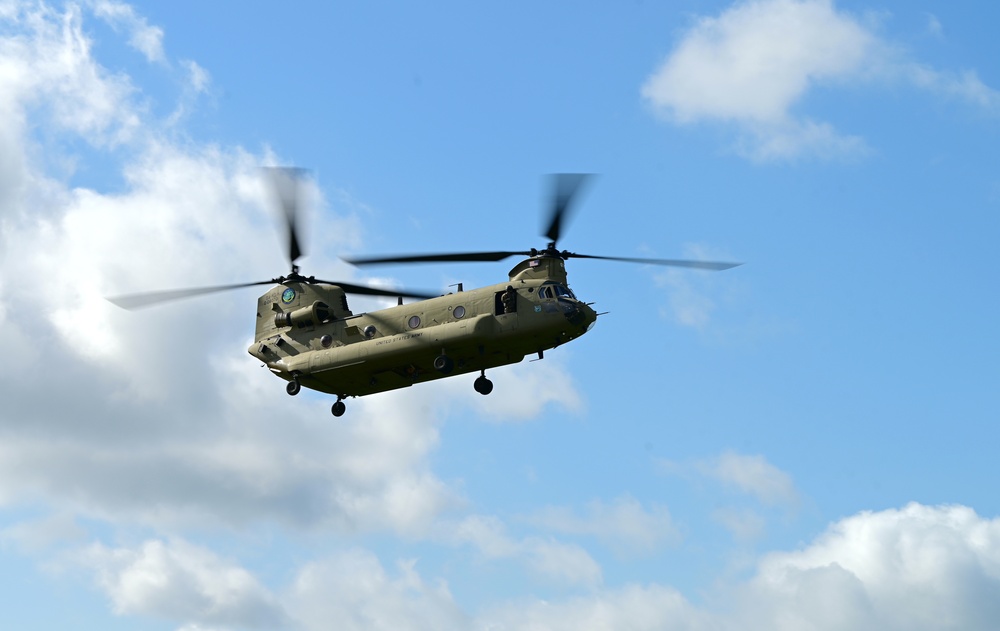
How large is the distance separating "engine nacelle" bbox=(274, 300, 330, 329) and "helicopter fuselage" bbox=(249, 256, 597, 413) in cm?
5

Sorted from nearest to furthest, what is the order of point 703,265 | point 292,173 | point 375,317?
point 703,265 < point 375,317 < point 292,173

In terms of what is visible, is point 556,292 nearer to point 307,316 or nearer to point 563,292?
point 563,292

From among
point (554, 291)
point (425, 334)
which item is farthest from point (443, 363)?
point (554, 291)

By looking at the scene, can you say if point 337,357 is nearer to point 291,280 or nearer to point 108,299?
point 291,280

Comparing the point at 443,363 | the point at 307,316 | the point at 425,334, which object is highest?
the point at 307,316

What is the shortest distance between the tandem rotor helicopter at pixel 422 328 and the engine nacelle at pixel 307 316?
0.05 m

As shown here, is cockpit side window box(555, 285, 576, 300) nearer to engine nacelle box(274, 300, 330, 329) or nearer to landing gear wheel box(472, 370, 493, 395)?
landing gear wheel box(472, 370, 493, 395)

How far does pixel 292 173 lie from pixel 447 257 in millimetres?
10535

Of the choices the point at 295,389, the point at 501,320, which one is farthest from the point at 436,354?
the point at 295,389

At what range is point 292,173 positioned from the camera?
216 ft

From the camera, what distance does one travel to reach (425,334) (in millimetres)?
58344

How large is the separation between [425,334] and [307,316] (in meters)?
8.07

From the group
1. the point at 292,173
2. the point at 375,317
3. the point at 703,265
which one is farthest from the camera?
the point at 292,173

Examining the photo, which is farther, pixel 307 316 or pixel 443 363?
pixel 307 316
